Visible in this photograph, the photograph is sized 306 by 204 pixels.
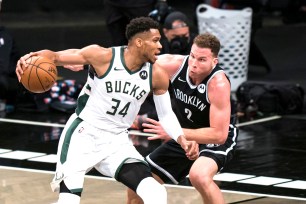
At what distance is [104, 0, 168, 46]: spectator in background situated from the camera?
13266mm

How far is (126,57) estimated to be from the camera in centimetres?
826

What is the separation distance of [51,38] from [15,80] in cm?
485

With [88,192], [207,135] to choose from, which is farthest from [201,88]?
[88,192]

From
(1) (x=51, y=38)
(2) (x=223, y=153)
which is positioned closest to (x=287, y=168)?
(2) (x=223, y=153)

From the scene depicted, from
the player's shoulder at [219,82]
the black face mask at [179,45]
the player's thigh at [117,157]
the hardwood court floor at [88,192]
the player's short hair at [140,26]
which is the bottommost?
the hardwood court floor at [88,192]

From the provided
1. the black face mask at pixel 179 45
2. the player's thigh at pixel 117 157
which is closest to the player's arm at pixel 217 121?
the player's thigh at pixel 117 157

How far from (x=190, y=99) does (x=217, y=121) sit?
37 cm

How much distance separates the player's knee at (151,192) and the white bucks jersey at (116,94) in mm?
535

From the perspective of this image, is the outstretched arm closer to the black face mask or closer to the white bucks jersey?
the white bucks jersey

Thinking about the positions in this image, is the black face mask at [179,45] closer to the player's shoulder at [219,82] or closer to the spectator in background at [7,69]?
the spectator in background at [7,69]

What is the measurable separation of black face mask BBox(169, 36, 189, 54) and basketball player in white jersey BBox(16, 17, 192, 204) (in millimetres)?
3695

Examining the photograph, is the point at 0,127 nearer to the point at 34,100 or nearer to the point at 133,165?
the point at 34,100

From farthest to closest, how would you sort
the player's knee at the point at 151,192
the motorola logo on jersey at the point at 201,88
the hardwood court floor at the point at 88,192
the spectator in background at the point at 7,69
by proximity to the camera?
the spectator in background at the point at 7,69 → the hardwood court floor at the point at 88,192 → the motorola logo on jersey at the point at 201,88 → the player's knee at the point at 151,192

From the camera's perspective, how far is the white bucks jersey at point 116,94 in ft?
26.8
